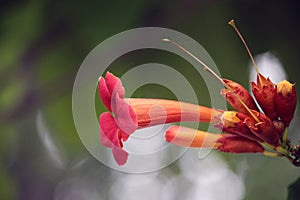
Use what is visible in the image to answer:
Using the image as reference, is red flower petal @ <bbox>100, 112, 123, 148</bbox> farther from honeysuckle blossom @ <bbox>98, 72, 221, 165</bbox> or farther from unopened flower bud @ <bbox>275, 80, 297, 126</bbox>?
unopened flower bud @ <bbox>275, 80, 297, 126</bbox>

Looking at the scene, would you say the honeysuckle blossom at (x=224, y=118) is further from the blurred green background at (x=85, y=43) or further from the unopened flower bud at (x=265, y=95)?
the blurred green background at (x=85, y=43)

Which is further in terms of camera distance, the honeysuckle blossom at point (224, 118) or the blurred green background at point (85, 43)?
the blurred green background at point (85, 43)

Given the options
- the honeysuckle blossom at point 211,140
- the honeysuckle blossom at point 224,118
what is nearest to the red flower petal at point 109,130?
the honeysuckle blossom at point 224,118

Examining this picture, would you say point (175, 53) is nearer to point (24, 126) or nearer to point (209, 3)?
point (209, 3)

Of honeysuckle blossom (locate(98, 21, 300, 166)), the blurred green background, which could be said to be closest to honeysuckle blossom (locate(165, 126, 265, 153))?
honeysuckle blossom (locate(98, 21, 300, 166))

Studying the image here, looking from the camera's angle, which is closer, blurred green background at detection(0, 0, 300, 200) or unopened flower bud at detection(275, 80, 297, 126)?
unopened flower bud at detection(275, 80, 297, 126)

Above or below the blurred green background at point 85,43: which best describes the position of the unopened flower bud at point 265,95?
above

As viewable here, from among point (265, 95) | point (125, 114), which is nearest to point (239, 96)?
point (265, 95)

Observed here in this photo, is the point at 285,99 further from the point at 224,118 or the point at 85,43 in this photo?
the point at 85,43
